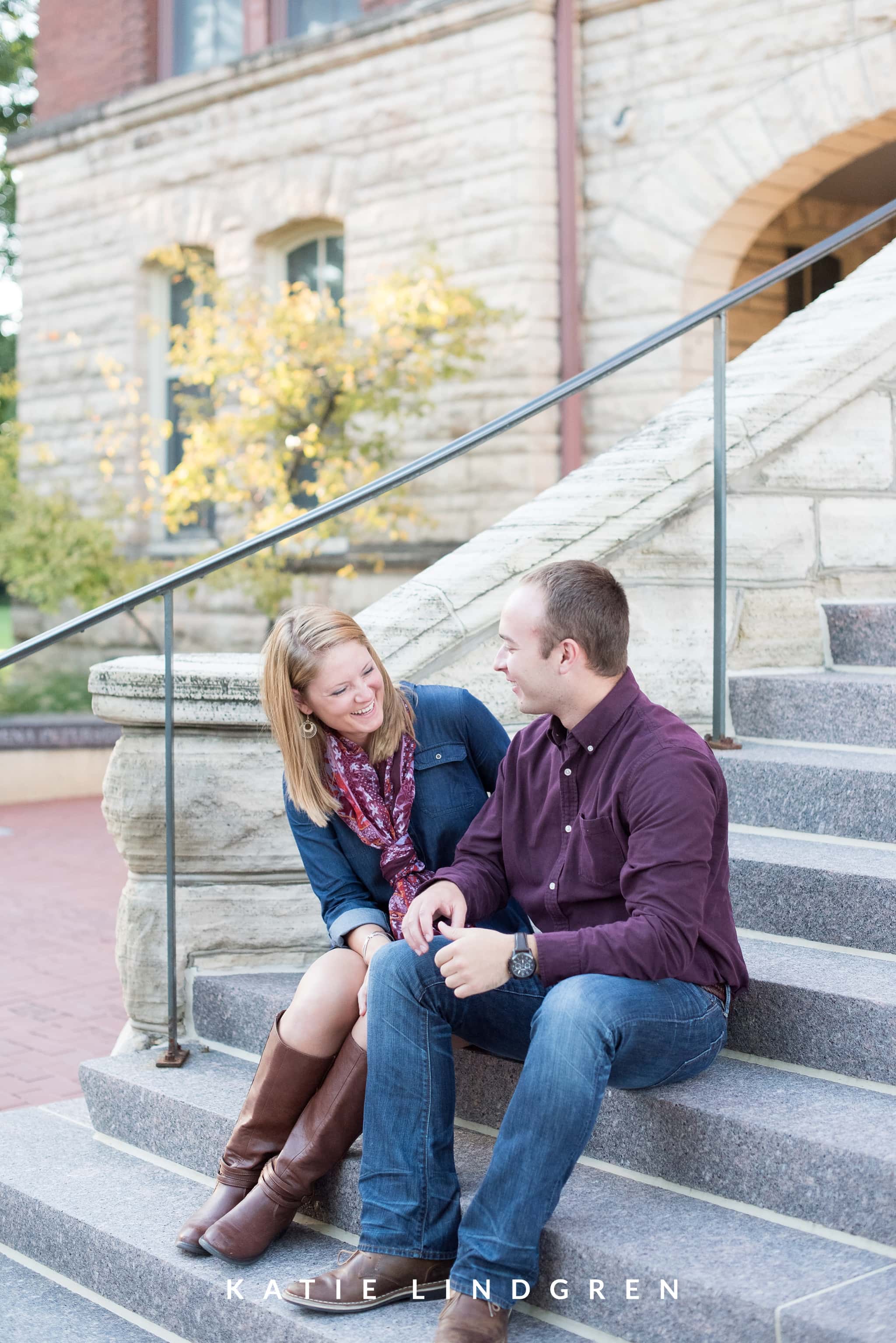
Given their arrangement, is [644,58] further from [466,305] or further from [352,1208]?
[352,1208]

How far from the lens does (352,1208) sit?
109 inches

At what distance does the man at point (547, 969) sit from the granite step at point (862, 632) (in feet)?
5.19

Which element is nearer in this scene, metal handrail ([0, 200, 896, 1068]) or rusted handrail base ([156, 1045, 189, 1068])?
metal handrail ([0, 200, 896, 1068])

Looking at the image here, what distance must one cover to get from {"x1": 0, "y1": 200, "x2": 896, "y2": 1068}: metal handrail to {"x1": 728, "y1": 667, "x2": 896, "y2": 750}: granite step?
105 mm

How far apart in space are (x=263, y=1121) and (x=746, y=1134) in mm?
893

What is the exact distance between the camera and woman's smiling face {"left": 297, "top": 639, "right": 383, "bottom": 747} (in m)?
2.83

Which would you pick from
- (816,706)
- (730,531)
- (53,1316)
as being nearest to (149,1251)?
(53,1316)

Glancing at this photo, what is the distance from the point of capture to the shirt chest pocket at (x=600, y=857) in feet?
8.34

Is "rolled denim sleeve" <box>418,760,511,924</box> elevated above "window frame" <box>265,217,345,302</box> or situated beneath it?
situated beneath

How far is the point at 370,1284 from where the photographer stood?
96.0 inches

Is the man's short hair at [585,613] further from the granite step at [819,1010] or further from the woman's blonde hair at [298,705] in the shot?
the granite step at [819,1010]

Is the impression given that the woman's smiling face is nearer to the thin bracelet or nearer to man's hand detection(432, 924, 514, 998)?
the thin bracelet

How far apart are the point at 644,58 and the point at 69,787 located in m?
5.92

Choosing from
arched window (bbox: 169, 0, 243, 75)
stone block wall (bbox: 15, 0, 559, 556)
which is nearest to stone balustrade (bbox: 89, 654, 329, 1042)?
stone block wall (bbox: 15, 0, 559, 556)
